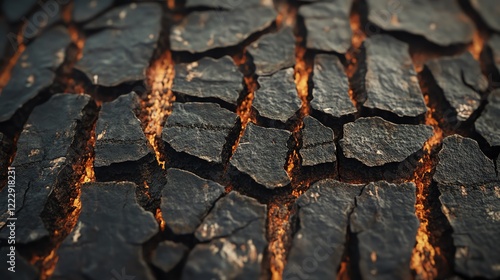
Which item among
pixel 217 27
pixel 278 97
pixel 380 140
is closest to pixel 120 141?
pixel 278 97

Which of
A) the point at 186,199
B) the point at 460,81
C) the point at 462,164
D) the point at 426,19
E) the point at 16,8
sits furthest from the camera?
the point at 16,8

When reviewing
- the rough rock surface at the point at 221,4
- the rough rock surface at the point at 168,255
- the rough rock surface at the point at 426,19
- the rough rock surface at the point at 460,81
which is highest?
the rough rock surface at the point at 221,4

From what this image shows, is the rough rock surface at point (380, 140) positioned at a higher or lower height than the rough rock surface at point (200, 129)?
lower

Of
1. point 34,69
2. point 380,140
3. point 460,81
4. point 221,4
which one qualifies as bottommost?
point 380,140

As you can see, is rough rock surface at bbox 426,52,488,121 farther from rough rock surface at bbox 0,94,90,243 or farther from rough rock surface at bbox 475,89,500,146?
rough rock surface at bbox 0,94,90,243

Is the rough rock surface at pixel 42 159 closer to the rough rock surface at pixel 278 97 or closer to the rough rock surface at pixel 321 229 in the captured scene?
the rough rock surface at pixel 278 97

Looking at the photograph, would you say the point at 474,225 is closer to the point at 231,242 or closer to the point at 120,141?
the point at 231,242

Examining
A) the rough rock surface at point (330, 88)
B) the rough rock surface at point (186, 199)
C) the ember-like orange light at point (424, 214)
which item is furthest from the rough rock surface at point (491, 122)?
the rough rock surface at point (186, 199)

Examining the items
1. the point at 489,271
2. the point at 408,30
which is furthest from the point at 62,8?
the point at 489,271
